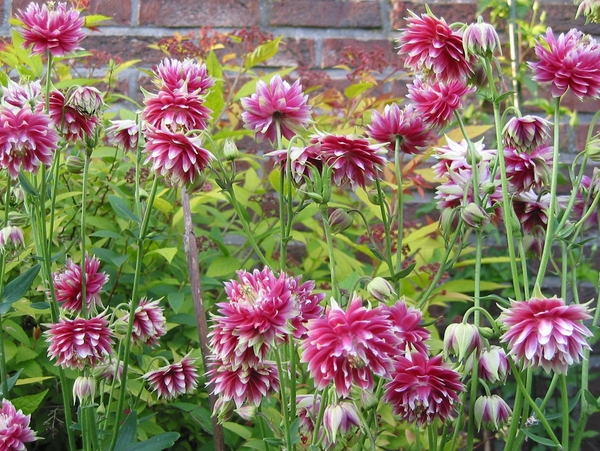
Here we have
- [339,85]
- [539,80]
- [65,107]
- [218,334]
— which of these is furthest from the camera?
[339,85]

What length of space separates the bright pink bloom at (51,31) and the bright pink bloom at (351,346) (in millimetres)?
499

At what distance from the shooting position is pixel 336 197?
4.34 feet

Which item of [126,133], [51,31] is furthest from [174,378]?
[51,31]

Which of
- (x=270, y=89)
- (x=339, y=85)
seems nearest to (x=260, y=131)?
(x=270, y=89)

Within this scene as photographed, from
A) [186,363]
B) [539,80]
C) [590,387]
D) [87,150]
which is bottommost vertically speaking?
[590,387]

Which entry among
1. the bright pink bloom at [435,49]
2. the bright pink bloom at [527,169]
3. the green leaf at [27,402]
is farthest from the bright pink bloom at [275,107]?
the green leaf at [27,402]

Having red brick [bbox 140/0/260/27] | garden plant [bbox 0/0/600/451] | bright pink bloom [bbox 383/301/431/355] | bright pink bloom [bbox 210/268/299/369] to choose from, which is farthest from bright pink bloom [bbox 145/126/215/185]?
red brick [bbox 140/0/260/27]

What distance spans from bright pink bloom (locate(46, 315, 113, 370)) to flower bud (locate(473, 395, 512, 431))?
0.38 metres

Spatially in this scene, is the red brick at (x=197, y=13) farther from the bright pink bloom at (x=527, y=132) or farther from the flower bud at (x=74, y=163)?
the bright pink bloom at (x=527, y=132)

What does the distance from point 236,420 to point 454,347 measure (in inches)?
24.1

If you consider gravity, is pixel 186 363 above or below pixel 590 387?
above

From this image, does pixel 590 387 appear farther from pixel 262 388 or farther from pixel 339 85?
pixel 262 388

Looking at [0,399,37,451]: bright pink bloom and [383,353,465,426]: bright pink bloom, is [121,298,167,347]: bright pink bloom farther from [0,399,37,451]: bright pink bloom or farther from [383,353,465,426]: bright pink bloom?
[383,353,465,426]: bright pink bloom

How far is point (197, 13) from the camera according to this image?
1.61 m
